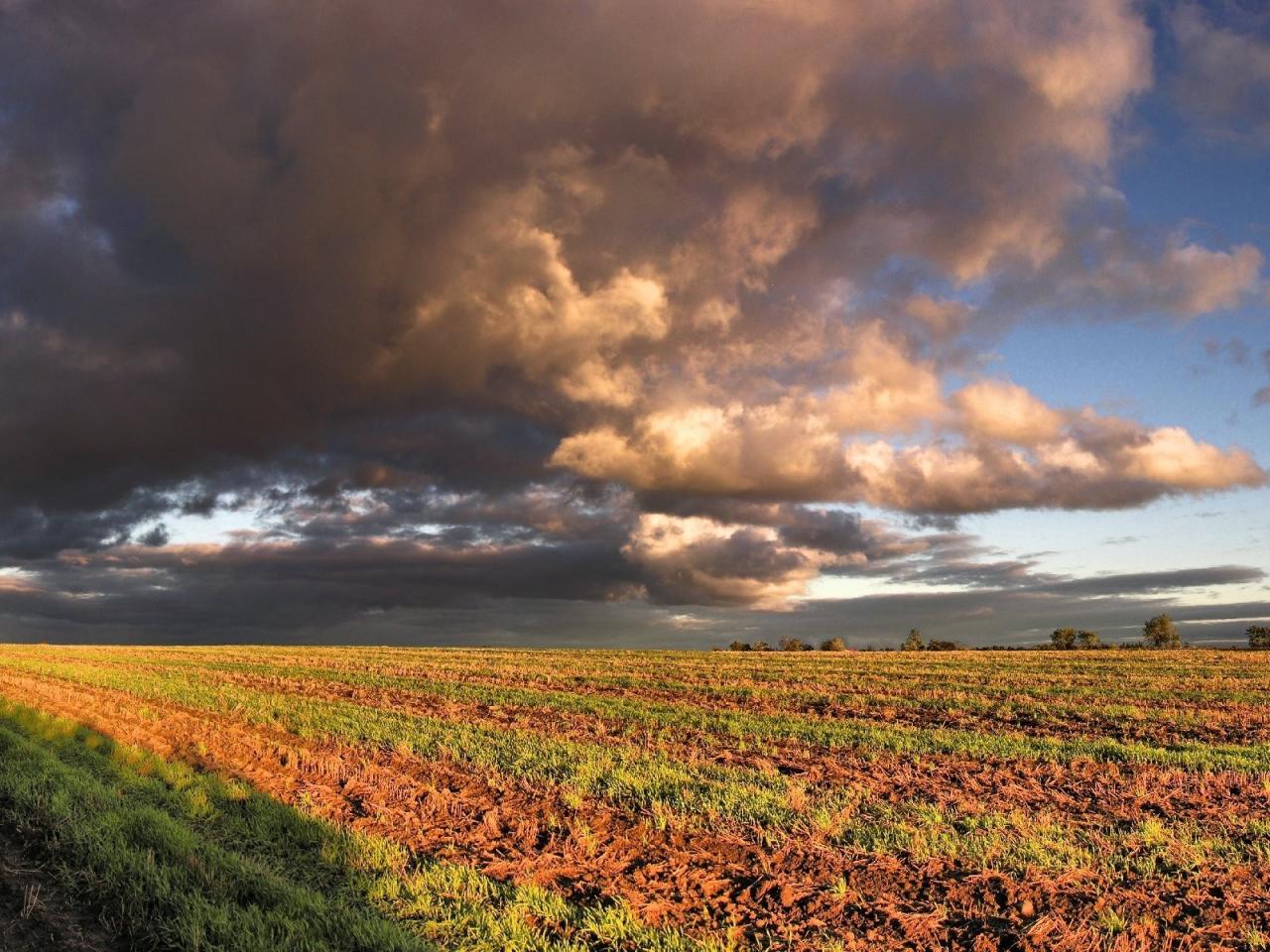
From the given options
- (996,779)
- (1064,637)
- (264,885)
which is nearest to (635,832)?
(264,885)

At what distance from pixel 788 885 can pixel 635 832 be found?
2602mm

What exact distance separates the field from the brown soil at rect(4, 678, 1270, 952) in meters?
0.04

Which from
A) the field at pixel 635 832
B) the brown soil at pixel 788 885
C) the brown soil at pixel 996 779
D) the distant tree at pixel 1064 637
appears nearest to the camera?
the brown soil at pixel 788 885

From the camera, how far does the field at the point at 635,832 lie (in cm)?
744

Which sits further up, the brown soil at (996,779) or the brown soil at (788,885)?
the brown soil at (788,885)

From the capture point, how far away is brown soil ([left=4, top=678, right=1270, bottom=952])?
726 cm

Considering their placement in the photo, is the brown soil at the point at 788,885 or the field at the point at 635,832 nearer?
the brown soil at the point at 788,885

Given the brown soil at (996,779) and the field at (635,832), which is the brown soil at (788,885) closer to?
the field at (635,832)

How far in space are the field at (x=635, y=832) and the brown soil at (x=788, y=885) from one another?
0.04 meters

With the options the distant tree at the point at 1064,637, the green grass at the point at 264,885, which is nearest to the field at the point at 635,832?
the green grass at the point at 264,885

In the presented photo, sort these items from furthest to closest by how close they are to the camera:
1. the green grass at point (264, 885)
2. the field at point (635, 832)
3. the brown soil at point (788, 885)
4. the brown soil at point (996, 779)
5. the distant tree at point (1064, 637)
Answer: the distant tree at point (1064, 637) → the brown soil at point (996, 779) → the field at point (635, 832) → the brown soil at point (788, 885) → the green grass at point (264, 885)

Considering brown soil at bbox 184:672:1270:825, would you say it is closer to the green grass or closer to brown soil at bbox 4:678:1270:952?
brown soil at bbox 4:678:1270:952

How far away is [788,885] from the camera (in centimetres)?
812

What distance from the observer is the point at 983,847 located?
9.42 metres
